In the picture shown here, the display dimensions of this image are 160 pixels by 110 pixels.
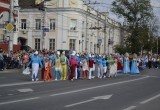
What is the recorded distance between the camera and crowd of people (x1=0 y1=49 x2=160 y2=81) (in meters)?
24.9

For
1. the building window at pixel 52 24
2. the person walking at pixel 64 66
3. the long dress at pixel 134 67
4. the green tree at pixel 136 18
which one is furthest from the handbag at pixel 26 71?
the green tree at pixel 136 18

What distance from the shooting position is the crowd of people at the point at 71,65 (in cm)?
2492

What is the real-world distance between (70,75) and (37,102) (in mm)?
11777

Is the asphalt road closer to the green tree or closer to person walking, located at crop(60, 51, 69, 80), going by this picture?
person walking, located at crop(60, 51, 69, 80)

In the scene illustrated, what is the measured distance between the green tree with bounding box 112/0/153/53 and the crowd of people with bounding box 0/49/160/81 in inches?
1683

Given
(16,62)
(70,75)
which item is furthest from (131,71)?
(70,75)

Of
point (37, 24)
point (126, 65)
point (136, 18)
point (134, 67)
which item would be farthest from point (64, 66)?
point (136, 18)

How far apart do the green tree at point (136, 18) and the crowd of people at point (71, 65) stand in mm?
42740

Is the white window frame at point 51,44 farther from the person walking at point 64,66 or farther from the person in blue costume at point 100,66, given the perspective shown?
the person walking at point 64,66

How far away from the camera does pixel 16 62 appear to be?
3478cm

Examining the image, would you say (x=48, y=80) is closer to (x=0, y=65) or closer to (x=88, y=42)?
(x=0, y=65)

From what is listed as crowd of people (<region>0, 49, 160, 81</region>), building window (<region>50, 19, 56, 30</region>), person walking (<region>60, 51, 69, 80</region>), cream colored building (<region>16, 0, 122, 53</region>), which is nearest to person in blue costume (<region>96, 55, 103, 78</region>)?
crowd of people (<region>0, 49, 160, 81</region>)

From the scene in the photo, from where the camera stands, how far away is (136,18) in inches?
3209

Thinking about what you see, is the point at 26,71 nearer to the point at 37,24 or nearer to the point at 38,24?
the point at 38,24
